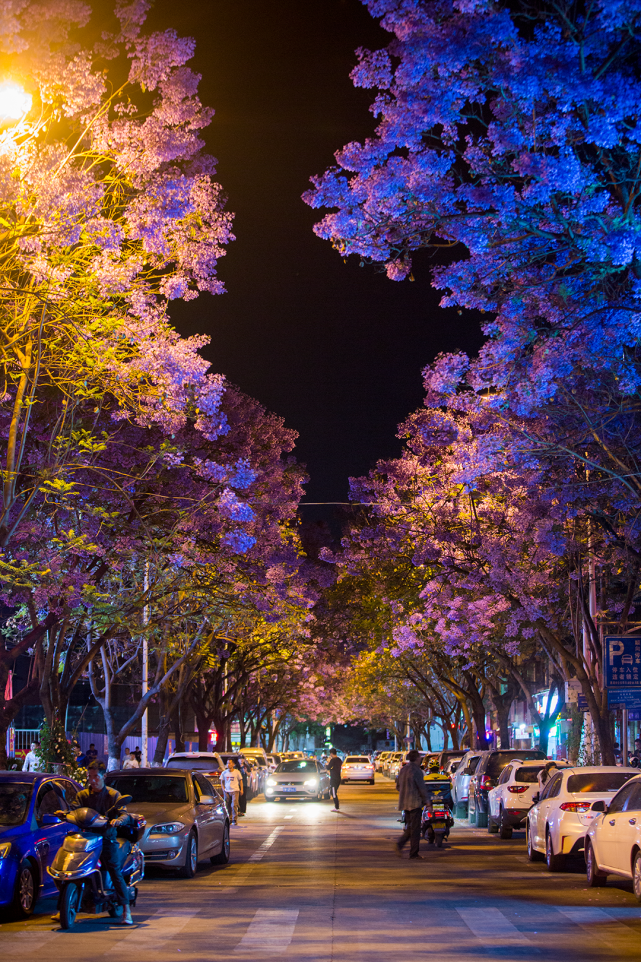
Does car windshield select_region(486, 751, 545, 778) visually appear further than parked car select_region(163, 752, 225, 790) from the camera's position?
No

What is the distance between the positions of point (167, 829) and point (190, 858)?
2.10 ft

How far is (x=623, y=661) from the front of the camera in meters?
23.0

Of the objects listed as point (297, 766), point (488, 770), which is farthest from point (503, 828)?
point (297, 766)

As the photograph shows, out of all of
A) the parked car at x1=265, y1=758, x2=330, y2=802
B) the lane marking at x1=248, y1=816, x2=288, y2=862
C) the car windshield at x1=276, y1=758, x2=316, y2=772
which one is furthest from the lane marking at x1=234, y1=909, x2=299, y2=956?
the car windshield at x1=276, y1=758, x2=316, y2=772

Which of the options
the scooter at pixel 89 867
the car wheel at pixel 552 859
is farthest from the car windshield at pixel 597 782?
the scooter at pixel 89 867

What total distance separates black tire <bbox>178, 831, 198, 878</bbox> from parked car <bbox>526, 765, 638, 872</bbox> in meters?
4.98

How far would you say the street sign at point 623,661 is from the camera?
74.6ft

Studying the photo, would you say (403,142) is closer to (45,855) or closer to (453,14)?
(453,14)

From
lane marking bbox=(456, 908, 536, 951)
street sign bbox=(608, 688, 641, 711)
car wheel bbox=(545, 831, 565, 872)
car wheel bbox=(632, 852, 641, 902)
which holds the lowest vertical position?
lane marking bbox=(456, 908, 536, 951)

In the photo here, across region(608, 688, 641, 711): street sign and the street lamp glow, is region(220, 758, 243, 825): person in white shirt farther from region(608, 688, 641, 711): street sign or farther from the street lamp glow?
the street lamp glow

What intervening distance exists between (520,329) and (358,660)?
46392 millimetres

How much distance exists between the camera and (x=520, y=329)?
46.1ft

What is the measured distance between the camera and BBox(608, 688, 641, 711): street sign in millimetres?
23656

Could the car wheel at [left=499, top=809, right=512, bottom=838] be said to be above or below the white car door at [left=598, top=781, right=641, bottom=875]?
below
